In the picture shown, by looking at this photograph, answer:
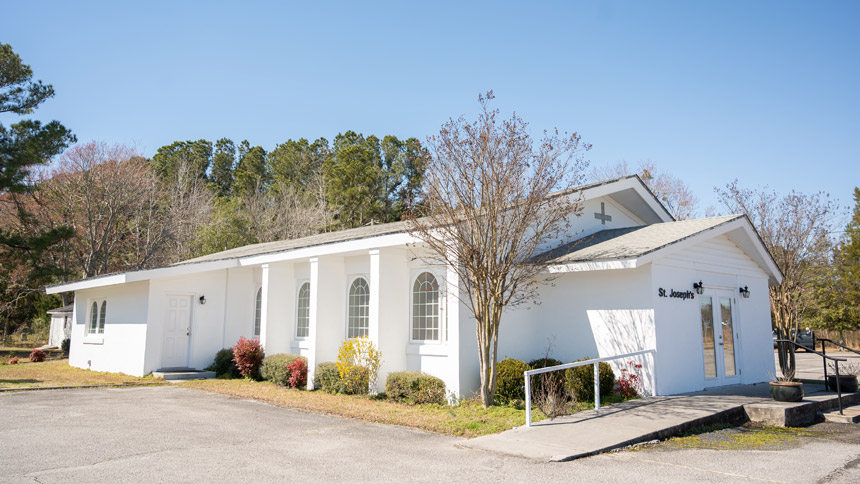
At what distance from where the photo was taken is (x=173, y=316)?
17031 mm

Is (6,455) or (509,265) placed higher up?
(509,265)

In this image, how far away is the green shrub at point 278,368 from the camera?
570 inches

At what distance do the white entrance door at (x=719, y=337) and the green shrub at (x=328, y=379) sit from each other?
8.51m

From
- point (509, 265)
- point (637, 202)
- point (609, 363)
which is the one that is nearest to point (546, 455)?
point (509, 265)

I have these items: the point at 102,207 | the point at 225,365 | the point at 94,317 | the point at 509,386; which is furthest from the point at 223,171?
the point at 509,386

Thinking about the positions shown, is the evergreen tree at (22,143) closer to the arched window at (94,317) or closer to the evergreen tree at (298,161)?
the arched window at (94,317)

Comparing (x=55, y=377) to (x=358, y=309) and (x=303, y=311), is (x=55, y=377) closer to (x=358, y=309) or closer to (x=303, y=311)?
(x=303, y=311)

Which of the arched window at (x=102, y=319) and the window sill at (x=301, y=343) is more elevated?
the arched window at (x=102, y=319)

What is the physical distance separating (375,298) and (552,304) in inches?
163

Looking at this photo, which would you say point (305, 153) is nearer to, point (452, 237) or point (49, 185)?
point (49, 185)

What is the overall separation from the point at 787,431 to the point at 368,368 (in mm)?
8122

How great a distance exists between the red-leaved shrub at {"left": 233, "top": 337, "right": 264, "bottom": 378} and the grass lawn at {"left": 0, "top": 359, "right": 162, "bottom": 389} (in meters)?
2.37

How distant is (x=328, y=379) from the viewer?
43.9 feet

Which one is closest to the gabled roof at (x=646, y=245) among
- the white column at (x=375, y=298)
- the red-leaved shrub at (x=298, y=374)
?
the white column at (x=375, y=298)
